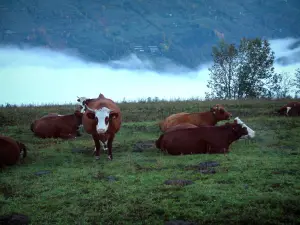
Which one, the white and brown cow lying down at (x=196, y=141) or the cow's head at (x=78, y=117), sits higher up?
the cow's head at (x=78, y=117)

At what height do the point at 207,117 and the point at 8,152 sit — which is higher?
the point at 207,117

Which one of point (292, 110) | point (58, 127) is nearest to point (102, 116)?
point (58, 127)

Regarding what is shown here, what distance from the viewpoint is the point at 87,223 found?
659 centimetres

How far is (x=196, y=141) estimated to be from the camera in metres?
12.8

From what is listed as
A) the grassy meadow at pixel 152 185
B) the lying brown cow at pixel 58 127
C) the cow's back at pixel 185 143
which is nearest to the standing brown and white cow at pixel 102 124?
the grassy meadow at pixel 152 185

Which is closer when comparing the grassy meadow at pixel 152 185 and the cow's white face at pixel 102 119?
the grassy meadow at pixel 152 185

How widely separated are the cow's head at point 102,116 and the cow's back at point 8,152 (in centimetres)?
256

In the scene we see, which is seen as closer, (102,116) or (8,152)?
(8,152)

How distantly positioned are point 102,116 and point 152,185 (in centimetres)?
484

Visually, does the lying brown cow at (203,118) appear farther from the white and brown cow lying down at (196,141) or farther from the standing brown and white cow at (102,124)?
the standing brown and white cow at (102,124)

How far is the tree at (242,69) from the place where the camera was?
46.5m

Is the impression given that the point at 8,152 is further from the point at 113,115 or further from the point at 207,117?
the point at 207,117

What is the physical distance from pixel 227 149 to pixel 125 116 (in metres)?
11.3

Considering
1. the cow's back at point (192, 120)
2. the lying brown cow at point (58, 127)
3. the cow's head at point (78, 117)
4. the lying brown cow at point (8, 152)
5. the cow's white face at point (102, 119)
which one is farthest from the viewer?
the cow's head at point (78, 117)
